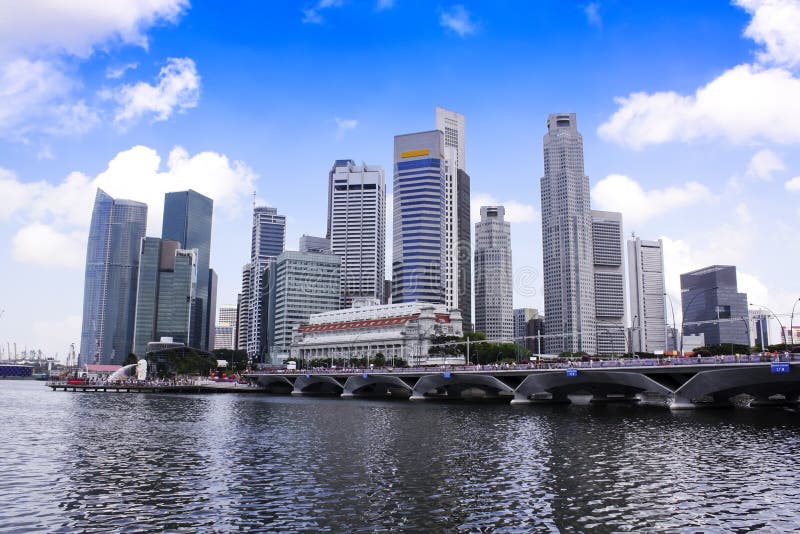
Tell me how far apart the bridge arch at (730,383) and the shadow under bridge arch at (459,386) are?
108ft

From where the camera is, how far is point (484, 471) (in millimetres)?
40750

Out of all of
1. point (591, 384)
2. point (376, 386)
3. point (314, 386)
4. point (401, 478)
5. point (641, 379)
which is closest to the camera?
point (401, 478)

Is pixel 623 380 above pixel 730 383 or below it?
below

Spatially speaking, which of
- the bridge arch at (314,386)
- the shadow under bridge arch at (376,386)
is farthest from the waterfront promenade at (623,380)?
the bridge arch at (314,386)

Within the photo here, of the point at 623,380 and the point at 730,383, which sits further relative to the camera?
the point at 623,380

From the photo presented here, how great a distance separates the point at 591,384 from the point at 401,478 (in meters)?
83.0

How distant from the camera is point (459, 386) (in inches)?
5659

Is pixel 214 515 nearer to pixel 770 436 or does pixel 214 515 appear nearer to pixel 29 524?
pixel 29 524

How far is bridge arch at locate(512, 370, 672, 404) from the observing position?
305 feet

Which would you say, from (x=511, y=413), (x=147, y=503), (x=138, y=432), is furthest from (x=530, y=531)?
(x=511, y=413)

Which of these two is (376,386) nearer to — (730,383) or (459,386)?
(459,386)

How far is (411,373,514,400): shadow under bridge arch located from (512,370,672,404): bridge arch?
5.35 m

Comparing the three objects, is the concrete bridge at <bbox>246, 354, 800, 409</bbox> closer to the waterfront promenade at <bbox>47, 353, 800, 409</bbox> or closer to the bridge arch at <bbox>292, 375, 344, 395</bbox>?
the waterfront promenade at <bbox>47, 353, 800, 409</bbox>

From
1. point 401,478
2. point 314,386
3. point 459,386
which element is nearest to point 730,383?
point 401,478
